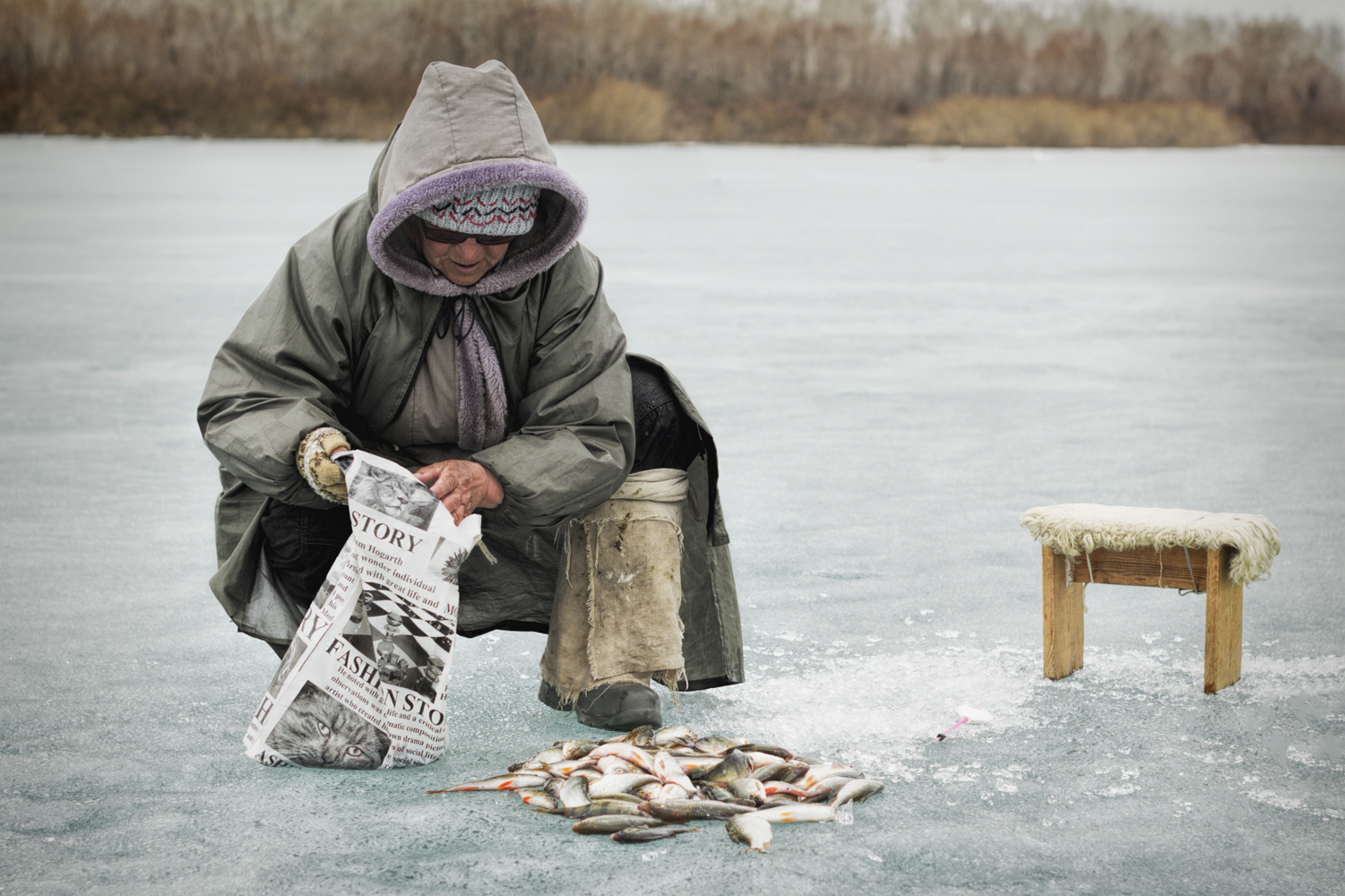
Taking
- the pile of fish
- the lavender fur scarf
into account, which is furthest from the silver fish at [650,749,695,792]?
the lavender fur scarf

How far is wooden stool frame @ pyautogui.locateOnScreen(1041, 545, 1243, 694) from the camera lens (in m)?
2.45

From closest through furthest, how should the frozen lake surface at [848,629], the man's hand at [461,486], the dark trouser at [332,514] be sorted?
the frozen lake surface at [848,629]
the man's hand at [461,486]
the dark trouser at [332,514]

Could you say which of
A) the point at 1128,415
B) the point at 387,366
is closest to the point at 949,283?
the point at 1128,415

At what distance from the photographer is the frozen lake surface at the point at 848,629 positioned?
1.89 metres

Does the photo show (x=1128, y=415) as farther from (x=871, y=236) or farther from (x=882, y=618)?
(x=871, y=236)

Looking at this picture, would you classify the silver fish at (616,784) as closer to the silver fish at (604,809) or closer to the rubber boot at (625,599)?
the silver fish at (604,809)

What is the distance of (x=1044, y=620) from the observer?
2.59 metres

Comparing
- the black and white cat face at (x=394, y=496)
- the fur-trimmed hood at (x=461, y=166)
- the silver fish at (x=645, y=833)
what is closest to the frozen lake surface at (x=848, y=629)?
the silver fish at (x=645, y=833)

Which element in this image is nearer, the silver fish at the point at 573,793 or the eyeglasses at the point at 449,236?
the silver fish at the point at 573,793

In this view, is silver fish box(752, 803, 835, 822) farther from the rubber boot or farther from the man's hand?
the man's hand

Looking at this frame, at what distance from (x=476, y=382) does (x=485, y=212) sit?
30 cm

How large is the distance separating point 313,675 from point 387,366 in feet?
1.74

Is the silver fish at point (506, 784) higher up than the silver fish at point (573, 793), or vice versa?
the silver fish at point (573, 793)

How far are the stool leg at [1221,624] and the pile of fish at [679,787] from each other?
2.53 feet
